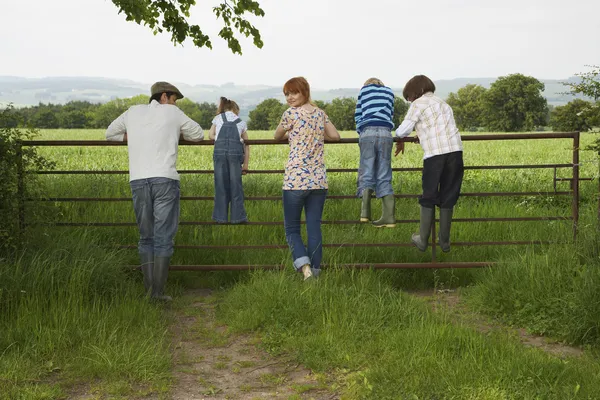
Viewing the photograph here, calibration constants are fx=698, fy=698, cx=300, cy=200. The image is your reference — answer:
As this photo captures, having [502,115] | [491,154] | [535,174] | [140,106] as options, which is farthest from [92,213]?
[502,115]

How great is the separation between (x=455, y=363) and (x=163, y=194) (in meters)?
2.98

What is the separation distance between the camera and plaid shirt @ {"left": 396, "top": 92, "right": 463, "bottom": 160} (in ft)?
21.0

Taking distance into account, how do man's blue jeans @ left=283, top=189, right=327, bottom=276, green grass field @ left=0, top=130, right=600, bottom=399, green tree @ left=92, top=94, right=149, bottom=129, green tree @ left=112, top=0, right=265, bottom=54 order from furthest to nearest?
green tree @ left=92, top=94, right=149, bottom=129 < green tree @ left=112, top=0, right=265, bottom=54 < man's blue jeans @ left=283, top=189, right=327, bottom=276 < green grass field @ left=0, top=130, right=600, bottom=399

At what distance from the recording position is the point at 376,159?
264 inches

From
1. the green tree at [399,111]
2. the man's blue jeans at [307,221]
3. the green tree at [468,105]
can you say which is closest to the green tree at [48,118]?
the green tree at [399,111]

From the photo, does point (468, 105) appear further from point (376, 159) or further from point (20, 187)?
point (20, 187)

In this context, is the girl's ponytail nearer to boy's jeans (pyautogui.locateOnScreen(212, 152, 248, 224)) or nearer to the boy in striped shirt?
boy's jeans (pyautogui.locateOnScreen(212, 152, 248, 224))

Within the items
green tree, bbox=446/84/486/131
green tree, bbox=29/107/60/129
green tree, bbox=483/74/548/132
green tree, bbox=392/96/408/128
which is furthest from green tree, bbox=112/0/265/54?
green tree, bbox=446/84/486/131

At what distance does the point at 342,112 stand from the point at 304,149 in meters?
73.8

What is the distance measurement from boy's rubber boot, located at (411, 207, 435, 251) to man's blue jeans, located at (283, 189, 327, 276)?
1166 millimetres

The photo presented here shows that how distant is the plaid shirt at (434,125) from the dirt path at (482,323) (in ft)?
4.71

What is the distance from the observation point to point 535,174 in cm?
1747

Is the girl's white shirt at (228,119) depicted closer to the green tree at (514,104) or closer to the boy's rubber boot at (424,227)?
the boy's rubber boot at (424,227)

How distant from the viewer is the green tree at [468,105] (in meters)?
111
